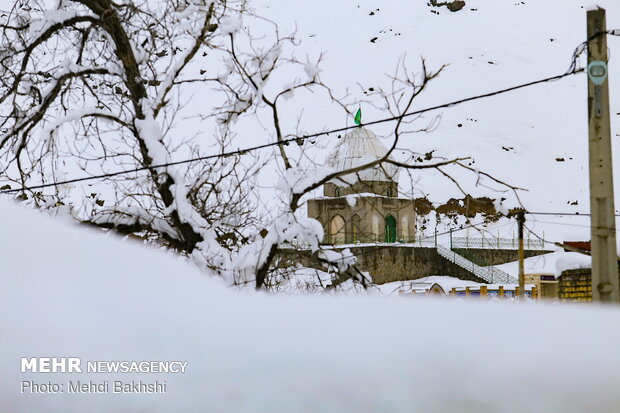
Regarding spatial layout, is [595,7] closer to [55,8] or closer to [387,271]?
[55,8]

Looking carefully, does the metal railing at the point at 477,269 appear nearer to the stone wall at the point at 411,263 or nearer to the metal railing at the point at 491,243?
the stone wall at the point at 411,263

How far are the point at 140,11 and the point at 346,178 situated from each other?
163 centimetres

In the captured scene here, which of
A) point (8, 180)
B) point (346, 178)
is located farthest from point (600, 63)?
point (8, 180)

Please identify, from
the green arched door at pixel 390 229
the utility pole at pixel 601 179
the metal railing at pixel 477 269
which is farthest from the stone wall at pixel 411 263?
the utility pole at pixel 601 179

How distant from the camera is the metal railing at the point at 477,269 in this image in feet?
91.0

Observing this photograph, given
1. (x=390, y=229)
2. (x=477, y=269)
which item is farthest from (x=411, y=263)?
→ (x=477, y=269)

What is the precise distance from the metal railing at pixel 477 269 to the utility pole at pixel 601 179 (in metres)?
24.0

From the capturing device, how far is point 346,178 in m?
4.52

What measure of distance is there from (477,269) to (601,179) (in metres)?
24.8

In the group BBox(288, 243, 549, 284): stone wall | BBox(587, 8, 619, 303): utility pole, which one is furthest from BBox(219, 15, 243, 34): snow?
BBox(288, 243, 549, 284): stone wall

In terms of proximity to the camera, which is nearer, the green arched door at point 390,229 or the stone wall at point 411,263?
the stone wall at point 411,263

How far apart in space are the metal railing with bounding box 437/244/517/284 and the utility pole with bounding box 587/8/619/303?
24023mm

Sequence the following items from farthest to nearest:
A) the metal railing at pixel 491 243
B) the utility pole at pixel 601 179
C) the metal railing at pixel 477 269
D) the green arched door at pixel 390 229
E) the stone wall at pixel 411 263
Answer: the metal railing at pixel 491 243
the green arched door at pixel 390 229
the metal railing at pixel 477 269
the stone wall at pixel 411 263
the utility pole at pixel 601 179

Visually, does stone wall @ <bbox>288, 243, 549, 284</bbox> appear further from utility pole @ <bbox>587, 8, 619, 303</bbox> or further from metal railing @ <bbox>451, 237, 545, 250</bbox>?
utility pole @ <bbox>587, 8, 619, 303</bbox>
